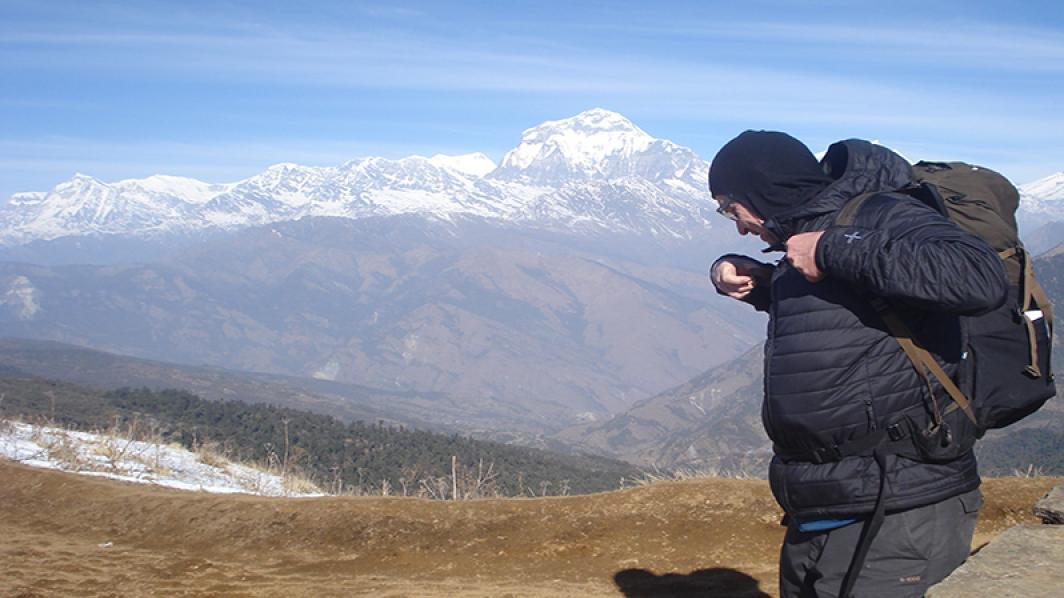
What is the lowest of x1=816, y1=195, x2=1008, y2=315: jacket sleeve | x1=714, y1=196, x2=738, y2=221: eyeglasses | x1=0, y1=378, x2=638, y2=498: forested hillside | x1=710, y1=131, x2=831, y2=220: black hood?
x1=0, y1=378, x2=638, y2=498: forested hillside

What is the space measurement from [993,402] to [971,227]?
24.9 inches

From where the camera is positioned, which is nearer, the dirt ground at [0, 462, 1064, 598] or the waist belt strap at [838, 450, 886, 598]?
the waist belt strap at [838, 450, 886, 598]

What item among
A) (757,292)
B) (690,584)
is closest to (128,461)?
(690,584)

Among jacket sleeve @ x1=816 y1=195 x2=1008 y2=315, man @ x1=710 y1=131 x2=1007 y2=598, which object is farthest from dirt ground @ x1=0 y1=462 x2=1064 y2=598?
jacket sleeve @ x1=816 y1=195 x2=1008 y2=315

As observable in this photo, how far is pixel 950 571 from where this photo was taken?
3338 millimetres

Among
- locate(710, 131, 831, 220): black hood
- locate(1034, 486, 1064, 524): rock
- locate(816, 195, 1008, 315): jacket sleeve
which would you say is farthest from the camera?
locate(1034, 486, 1064, 524): rock

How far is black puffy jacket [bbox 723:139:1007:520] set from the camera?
115 inches

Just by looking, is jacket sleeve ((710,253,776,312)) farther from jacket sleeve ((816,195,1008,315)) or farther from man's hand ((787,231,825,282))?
jacket sleeve ((816,195,1008,315))

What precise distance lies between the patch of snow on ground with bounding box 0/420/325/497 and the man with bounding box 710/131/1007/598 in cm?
1127

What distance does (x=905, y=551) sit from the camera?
323 cm

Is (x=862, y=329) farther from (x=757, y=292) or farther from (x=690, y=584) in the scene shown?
(x=690, y=584)

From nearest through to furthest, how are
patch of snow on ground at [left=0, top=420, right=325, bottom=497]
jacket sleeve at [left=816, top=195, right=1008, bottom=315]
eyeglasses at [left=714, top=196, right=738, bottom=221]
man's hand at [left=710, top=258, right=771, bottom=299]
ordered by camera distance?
jacket sleeve at [left=816, top=195, right=1008, bottom=315] → eyeglasses at [left=714, top=196, right=738, bottom=221] → man's hand at [left=710, top=258, right=771, bottom=299] → patch of snow on ground at [left=0, top=420, right=325, bottom=497]

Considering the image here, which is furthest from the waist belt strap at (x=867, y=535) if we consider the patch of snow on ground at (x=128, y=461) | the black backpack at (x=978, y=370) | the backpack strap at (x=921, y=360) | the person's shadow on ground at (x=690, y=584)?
the patch of snow on ground at (x=128, y=461)

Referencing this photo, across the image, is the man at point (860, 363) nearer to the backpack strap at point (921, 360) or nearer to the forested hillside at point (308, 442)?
the backpack strap at point (921, 360)
